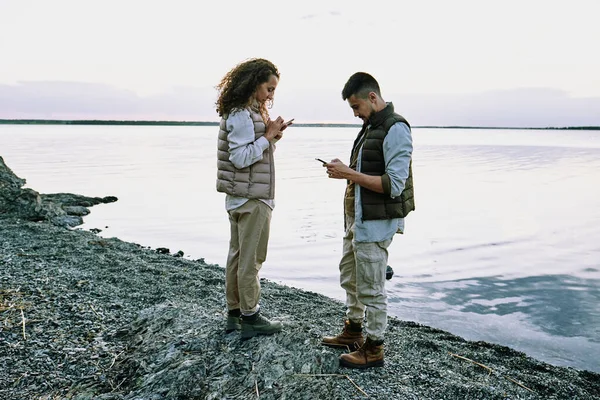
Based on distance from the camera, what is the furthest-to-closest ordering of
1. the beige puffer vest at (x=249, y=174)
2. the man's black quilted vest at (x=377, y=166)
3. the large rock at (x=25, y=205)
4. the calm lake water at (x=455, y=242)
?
the large rock at (x=25, y=205) < the calm lake water at (x=455, y=242) < the beige puffer vest at (x=249, y=174) < the man's black quilted vest at (x=377, y=166)

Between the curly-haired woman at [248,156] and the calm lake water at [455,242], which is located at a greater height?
the curly-haired woman at [248,156]

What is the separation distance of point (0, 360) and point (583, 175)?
3276 centimetres

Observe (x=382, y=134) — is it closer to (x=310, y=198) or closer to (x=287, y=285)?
(x=287, y=285)

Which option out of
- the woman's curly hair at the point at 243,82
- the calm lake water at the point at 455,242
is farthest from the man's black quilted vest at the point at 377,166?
the calm lake water at the point at 455,242

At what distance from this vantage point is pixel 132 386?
411 cm

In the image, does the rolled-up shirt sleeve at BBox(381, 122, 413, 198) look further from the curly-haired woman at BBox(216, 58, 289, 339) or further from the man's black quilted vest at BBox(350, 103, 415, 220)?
A: the curly-haired woman at BBox(216, 58, 289, 339)

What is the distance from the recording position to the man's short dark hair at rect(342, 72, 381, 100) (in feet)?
13.8

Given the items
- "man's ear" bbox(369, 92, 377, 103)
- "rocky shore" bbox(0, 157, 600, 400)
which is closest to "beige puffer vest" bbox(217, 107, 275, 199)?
"man's ear" bbox(369, 92, 377, 103)

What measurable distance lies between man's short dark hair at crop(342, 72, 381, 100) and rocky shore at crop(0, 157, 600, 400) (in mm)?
2372

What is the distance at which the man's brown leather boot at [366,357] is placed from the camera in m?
4.30

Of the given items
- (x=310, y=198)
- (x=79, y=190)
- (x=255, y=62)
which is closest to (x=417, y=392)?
(x=255, y=62)

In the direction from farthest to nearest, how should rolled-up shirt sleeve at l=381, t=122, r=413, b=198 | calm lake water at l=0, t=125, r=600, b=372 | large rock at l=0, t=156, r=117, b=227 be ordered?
1. large rock at l=0, t=156, r=117, b=227
2. calm lake water at l=0, t=125, r=600, b=372
3. rolled-up shirt sleeve at l=381, t=122, r=413, b=198

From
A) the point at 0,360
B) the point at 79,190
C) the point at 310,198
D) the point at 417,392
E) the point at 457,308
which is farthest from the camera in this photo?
the point at 79,190

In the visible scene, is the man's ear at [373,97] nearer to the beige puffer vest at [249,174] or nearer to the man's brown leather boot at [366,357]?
the beige puffer vest at [249,174]
